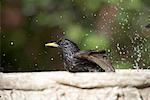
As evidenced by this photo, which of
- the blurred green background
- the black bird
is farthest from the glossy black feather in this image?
the blurred green background

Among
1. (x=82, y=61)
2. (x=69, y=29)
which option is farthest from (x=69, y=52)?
(x=69, y=29)

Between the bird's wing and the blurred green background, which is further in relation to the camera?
the blurred green background

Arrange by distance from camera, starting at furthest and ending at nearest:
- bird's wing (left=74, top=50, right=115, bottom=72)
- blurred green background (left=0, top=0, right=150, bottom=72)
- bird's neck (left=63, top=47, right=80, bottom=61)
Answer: blurred green background (left=0, top=0, right=150, bottom=72) < bird's neck (left=63, top=47, right=80, bottom=61) < bird's wing (left=74, top=50, right=115, bottom=72)

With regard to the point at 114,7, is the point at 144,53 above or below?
below

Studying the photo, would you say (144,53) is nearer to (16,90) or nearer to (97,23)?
(97,23)

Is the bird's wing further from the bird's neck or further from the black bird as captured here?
the bird's neck

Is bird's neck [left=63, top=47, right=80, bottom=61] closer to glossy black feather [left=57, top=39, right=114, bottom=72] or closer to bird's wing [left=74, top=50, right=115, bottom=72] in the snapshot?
glossy black feather [left=57, top=39, right=114, bottom=72]

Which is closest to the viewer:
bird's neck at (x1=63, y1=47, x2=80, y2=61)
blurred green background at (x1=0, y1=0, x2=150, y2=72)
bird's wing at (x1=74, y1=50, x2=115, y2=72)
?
bird's wing at (x1=74, y1=50, x2=115, y2=72)

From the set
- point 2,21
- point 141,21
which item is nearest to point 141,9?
point 141,21

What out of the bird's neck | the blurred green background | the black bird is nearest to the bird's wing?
the black bird
